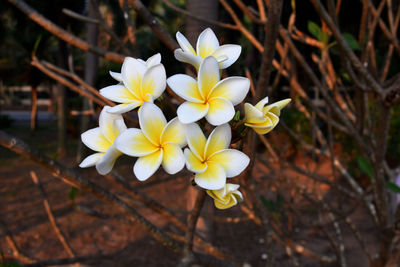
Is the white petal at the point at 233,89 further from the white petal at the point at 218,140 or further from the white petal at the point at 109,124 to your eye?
the white petal at the point at 109,124

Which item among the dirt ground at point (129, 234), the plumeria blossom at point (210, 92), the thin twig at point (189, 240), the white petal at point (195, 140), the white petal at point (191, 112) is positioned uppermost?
the plumeria blossom at point (210, 92)

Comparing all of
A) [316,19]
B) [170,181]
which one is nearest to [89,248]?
[170,181]

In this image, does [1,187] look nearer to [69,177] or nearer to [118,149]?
[69,177]

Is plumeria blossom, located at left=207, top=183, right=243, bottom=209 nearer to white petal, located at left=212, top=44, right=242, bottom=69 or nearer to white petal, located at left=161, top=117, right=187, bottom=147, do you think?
white petal, located at left=161, top=117, right=187, bottom=147

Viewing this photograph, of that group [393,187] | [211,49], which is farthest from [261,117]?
[393,187]

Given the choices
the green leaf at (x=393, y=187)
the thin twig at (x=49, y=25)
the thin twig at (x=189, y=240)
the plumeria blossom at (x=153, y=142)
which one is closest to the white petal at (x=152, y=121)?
the plumeria blossom at (x=153, y=142)

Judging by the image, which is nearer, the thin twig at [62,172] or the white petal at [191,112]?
the white petal at [191,112]
